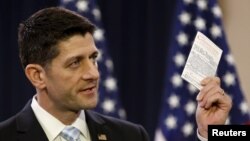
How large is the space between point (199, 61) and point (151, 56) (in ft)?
6.53

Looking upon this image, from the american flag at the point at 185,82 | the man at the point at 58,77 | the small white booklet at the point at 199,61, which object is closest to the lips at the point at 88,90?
the man at the point at 58,77

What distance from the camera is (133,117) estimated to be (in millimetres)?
4016

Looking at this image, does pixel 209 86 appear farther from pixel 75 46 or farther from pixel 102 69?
pixel 102 69

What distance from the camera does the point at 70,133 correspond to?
194 cm

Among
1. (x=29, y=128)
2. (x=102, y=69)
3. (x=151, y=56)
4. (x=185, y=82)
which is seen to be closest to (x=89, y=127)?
(x=29, y=128)

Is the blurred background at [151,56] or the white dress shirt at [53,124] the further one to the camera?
the blurred background at [151,56]

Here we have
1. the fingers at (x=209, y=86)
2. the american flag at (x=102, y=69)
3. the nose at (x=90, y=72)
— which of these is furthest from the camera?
the american flag at (x=102, y=69)

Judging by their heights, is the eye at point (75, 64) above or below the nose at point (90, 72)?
above

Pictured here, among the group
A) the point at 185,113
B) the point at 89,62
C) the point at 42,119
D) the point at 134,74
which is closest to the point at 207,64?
the point at 89,62

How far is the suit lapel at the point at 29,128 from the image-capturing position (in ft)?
6.40

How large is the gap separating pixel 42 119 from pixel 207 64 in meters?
0.67

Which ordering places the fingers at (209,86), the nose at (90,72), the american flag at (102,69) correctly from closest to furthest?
1. the nose at (90,72)
2. the fingers at (209,86)
3. the american flag at (102,69)

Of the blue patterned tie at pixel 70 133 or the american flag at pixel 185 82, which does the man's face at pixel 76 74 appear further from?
the american flag at pixel 185 82

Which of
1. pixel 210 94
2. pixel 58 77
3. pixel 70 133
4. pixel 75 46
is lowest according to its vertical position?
pixel 70 133
